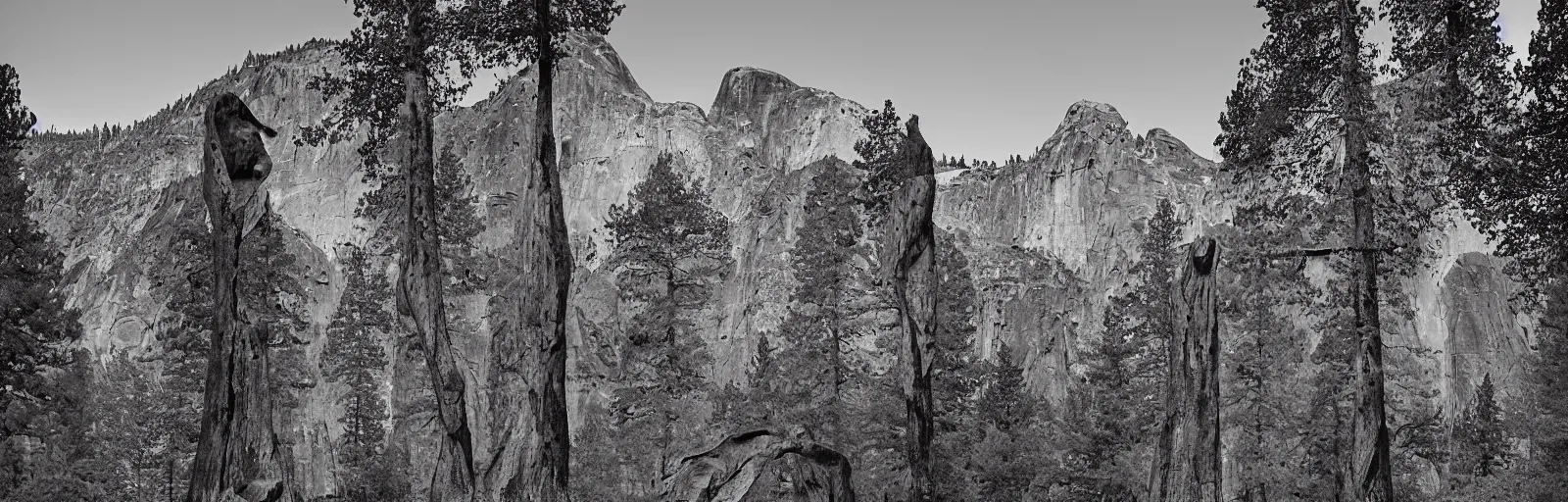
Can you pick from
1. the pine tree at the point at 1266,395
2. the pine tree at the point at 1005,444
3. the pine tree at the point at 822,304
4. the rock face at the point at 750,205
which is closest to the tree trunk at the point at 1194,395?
the pine tree at the point at 1005,444

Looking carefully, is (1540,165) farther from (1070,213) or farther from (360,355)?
(1070,213)

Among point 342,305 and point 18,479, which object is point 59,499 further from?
point 342,305

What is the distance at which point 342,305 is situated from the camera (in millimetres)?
44312

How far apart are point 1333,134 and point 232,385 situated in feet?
53.1

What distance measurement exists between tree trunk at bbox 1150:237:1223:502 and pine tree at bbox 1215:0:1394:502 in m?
3.20

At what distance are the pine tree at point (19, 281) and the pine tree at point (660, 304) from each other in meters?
12.9

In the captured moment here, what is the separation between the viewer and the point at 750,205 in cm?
8606

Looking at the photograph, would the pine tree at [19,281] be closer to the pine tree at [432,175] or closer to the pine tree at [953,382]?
the pine tree at [432,175]

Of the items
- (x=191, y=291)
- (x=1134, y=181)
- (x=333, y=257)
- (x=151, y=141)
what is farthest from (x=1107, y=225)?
(x=151, y=141)

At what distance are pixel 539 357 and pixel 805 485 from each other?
12.0 ft

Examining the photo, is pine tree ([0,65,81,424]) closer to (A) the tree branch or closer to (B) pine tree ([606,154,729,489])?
(B) pine tree ([606,154,729,489])

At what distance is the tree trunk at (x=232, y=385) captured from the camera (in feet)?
35.6

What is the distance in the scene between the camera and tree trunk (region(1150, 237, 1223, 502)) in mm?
15164

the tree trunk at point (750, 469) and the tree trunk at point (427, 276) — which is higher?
the tree trunk at point (427, 276)
